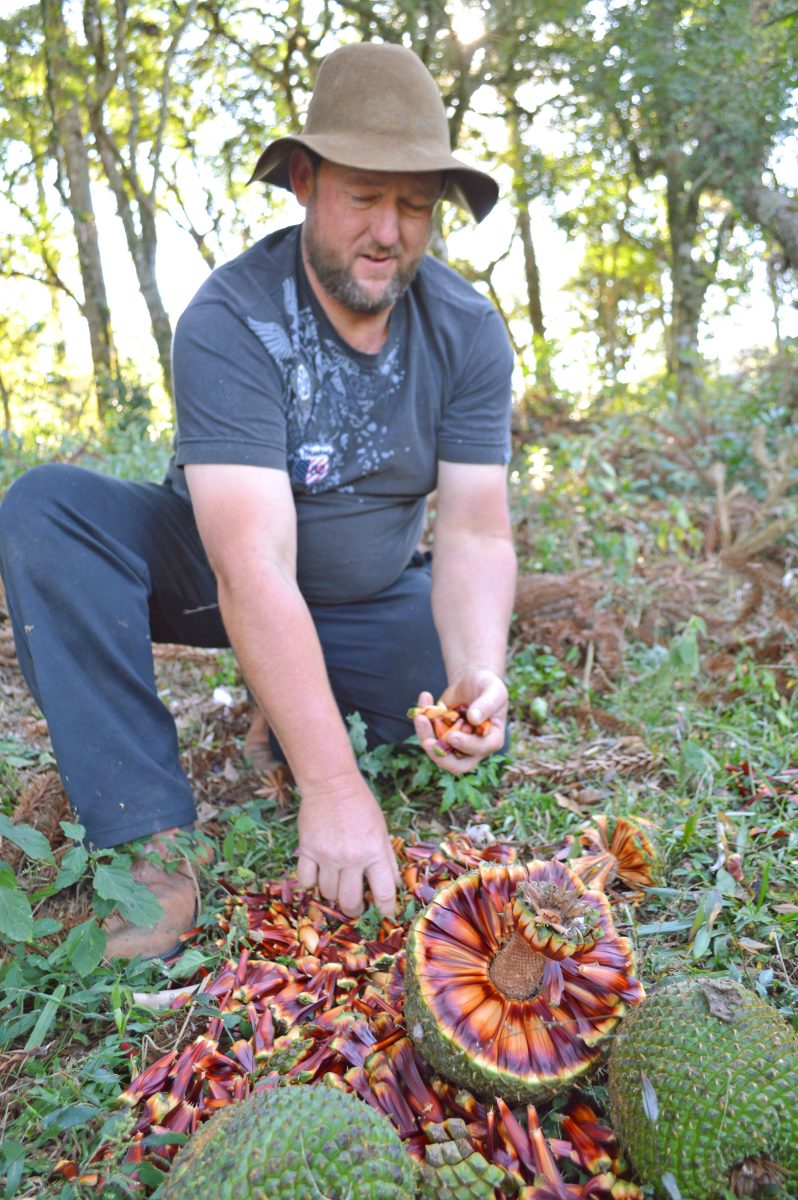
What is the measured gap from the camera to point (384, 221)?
283cm

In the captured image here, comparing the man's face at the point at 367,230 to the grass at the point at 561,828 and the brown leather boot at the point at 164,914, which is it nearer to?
the grass at the point at 561,828

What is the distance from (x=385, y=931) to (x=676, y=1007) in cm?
86

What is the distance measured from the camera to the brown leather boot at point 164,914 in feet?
7.23

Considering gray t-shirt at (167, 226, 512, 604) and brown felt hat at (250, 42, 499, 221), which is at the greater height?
brown felt hat at (250, 42, 499, 221)

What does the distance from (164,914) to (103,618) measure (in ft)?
2.60

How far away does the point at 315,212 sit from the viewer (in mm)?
2938

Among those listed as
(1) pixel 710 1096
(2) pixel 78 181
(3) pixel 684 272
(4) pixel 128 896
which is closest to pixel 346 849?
(4) pixel 128 896

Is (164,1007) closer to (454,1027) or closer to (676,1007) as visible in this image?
(454,1027)

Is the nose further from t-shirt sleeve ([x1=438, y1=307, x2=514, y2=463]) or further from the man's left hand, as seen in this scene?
the man's left hand

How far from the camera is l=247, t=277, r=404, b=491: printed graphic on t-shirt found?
2988mm

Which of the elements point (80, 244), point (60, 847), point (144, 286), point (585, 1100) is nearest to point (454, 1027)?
point (585, 1100)

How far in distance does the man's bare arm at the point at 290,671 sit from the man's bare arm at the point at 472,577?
485mm

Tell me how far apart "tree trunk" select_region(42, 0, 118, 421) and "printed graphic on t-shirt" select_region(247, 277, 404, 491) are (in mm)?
7756

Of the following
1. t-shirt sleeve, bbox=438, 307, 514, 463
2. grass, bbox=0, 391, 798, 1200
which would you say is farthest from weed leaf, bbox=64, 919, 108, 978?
t-shirt sleeve, bbox=438, 307, 514, 463
